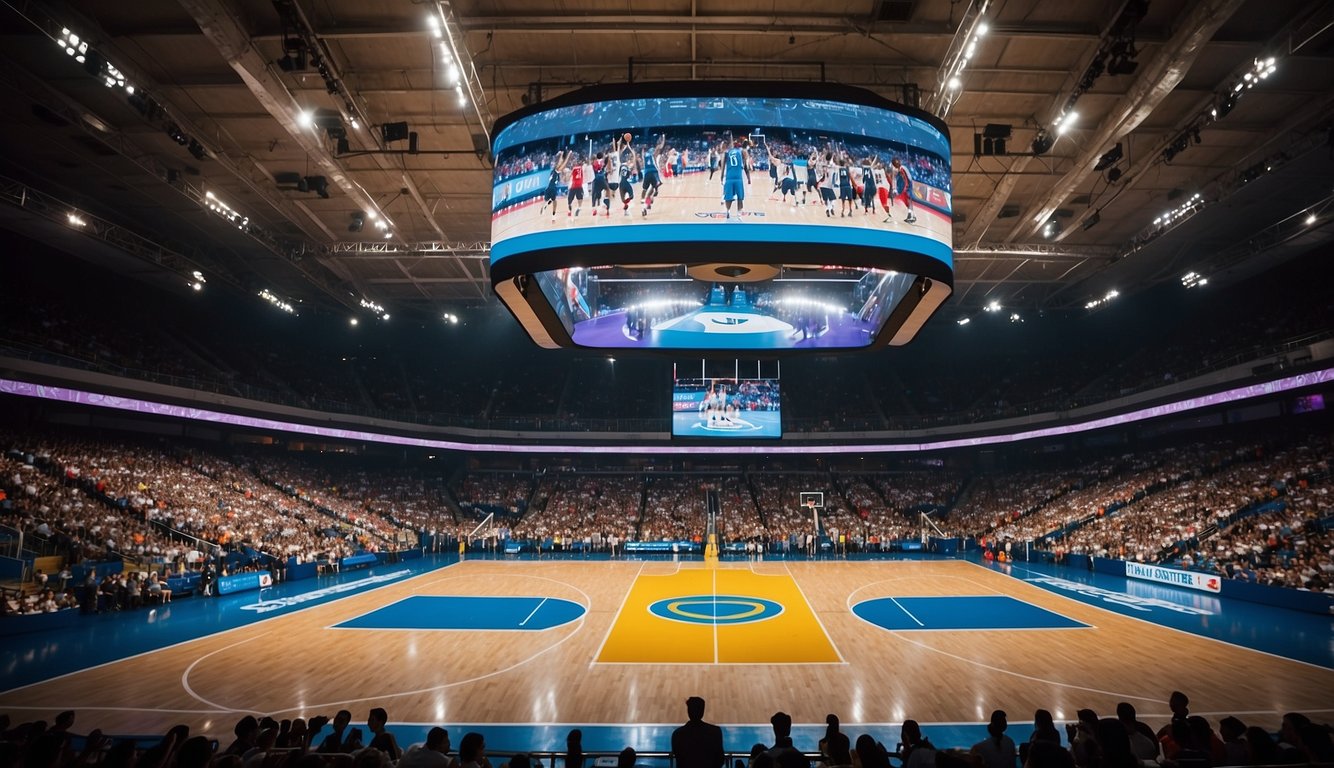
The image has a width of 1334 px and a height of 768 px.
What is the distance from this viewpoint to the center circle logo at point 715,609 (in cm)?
1664

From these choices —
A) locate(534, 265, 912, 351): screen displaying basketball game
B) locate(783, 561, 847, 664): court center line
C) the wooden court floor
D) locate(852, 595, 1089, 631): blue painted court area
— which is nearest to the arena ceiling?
locate(534, 265, 912, 351): screen displaying basketball game

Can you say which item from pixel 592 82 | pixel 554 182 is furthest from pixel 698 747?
pixel 592 82

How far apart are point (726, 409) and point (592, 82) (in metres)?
15.4

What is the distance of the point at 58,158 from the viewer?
17.2 m

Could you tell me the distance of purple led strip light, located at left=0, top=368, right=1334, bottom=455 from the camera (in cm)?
2069

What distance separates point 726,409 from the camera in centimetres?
2603

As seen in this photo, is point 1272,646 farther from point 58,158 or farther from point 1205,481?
point 58,158

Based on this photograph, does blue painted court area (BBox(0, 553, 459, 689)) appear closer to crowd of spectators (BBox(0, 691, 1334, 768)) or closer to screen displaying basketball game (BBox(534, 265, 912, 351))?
crowd of spectators (BBox(0, 691, 1334, 768))

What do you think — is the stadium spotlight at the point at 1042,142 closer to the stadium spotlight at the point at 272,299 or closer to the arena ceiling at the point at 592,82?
the arena ceiling at the point at 592,82

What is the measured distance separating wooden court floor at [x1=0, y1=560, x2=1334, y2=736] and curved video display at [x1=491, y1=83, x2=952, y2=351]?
22.3ft

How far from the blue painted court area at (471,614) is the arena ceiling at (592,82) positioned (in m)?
10.9

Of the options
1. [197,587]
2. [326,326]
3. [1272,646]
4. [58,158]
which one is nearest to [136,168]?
[58,158]

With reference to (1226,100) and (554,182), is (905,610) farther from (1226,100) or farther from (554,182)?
(554,182)

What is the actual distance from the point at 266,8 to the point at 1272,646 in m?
23.2
